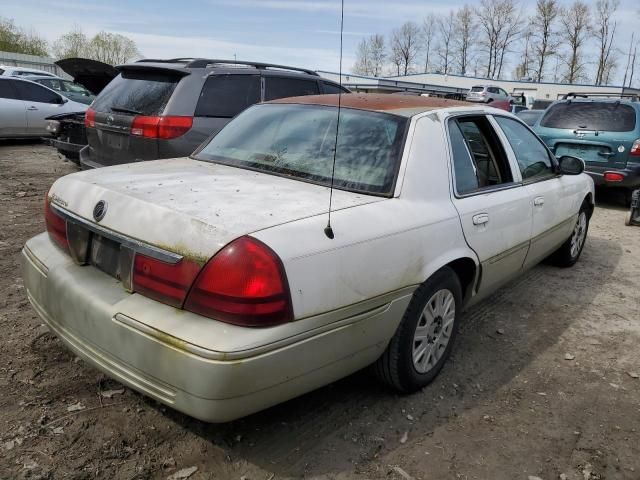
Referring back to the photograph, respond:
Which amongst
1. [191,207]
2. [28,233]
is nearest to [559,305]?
[191,207]

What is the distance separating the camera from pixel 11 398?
2756mm

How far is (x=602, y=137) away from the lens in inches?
331

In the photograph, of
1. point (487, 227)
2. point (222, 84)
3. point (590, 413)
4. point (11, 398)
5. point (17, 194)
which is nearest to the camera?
point (11, 398)

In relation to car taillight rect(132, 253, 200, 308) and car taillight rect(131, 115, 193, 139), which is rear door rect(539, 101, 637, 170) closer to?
car taillight rect(131, 115, 193, 139)

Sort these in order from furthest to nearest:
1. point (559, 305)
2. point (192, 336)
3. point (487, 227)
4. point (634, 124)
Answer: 1. point (634, 124)
2. point (559, 305)
3. point (487, 227)
4. point (192, 336)

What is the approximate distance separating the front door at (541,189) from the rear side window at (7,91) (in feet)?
36.8

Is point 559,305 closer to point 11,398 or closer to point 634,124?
point 11,398

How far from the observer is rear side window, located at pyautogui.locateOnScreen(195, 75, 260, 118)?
224 inches

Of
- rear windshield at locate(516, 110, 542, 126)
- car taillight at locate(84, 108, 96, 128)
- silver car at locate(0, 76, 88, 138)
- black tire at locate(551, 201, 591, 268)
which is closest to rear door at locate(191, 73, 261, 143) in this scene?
car taillight at locate(84, 108, 96, 128)

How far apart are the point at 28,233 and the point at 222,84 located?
8.16ft

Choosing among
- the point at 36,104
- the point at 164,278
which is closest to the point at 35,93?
the point at 36,104

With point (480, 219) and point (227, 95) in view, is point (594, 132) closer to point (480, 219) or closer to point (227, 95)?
point (227, 95)

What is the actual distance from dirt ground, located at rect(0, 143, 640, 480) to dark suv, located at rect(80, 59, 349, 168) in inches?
78.6

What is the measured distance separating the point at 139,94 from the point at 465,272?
12.9ft
